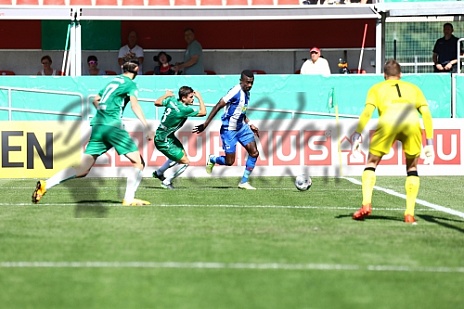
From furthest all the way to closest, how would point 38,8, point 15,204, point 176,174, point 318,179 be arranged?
point 38,8 < point 318,179 < point 176,174 < point 15,204

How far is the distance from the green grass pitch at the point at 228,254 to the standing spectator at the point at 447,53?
428 inches

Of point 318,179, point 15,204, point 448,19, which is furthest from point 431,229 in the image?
point 448,19

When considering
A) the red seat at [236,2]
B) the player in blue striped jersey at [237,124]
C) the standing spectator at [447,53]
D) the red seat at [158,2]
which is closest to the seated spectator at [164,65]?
the red seat at [158,2]

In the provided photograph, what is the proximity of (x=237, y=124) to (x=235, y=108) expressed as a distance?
0.31m

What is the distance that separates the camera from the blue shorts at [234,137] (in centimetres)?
1823

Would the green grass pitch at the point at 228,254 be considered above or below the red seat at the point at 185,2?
below

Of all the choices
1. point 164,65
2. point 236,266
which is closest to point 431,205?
point 236,266

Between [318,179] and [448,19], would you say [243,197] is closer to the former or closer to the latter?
[318,179]

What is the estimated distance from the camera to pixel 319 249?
369 inches

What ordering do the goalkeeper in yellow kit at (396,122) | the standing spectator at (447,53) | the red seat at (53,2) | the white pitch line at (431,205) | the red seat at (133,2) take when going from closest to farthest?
the goalkeeper in yellow kit at (396,122), the white pitch line at (431,205), the standing spectator at (447,53), the red seat at (53,2), the red seat at (133,2)

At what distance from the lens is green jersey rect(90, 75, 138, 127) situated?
14094 mm

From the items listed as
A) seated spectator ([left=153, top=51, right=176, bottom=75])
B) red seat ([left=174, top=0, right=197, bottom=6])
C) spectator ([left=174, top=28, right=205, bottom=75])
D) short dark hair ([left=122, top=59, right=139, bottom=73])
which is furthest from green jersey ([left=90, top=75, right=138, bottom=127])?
red seat ([left=174, top=0, right=197, bottom=6])

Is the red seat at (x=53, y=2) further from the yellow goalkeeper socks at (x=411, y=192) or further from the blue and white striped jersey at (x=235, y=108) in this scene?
the yellow goalkeeper socks at (x=411, y=192)

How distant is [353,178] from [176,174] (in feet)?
14.9
